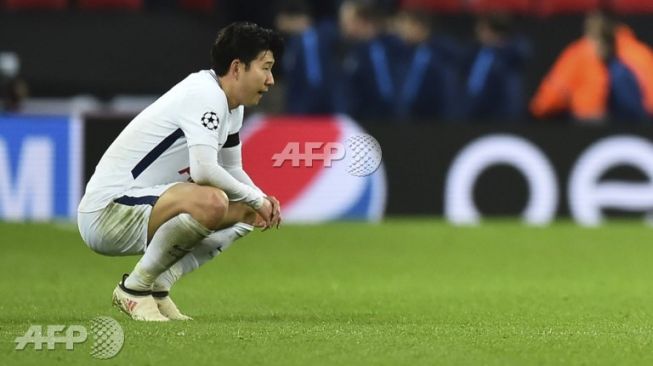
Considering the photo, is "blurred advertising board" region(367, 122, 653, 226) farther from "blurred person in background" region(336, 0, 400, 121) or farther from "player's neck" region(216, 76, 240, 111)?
"player's neck" region(216, 76, 240, 111)

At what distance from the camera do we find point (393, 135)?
1598 centimetres

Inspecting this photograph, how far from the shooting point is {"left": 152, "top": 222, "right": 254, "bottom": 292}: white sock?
320 inches

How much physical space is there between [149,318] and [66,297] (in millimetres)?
1690

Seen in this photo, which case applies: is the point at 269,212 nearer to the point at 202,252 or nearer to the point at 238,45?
the point at 202,252

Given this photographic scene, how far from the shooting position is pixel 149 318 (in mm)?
7922

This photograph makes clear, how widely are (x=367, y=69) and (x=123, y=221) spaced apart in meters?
9.07

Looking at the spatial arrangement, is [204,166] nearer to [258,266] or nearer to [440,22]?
[258,266]

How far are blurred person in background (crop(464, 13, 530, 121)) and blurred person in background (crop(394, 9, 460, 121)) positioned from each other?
29cm

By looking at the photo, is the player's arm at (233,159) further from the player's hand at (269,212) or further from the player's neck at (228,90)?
the player's hand at (269,212)

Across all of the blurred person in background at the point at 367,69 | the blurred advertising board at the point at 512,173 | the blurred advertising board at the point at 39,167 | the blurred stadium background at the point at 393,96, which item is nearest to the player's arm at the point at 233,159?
the blurred stadium background at the point at 393,96

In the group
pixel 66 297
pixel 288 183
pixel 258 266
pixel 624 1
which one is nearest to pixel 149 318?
pixel 66 297

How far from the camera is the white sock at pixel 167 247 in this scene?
780cm

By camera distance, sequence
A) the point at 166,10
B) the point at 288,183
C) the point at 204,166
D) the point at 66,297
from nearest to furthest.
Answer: the point at 204,166 < the point at 66,297 < the point at 288,183 < the point at 166,10

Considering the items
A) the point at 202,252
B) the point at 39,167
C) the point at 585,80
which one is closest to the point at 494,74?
the point at 585,80
